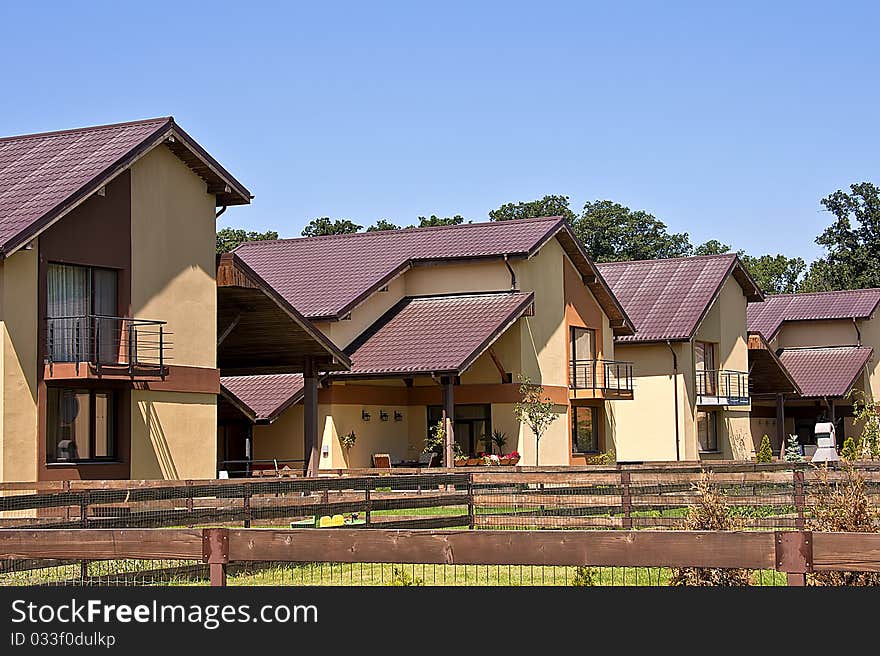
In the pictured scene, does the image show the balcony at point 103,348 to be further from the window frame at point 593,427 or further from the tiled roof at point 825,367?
the tiled roof at point 825,367

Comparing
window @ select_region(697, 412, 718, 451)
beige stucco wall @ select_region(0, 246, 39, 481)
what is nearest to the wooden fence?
beige stucco wall @ select_region(0, 246, 39, 481)

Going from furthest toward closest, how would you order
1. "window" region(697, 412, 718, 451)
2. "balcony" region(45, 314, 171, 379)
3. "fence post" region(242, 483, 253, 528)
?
"window" region(697, 412, 718, 451) < "balcony" region(45, 314, 171, 379) < "fence post" region(242, 483, 253, 528)

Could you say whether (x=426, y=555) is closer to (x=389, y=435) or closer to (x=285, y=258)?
(x=389, y=435)

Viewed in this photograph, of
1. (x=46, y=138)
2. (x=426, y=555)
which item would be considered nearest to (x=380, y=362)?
(x=46, y=138)

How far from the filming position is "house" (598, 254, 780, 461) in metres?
43.3

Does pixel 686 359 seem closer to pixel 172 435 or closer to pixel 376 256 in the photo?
pixel 376 256

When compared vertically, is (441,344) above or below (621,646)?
above

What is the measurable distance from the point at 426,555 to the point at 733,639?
177cm

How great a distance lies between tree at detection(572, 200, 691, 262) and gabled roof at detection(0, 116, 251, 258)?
72719 millimetres

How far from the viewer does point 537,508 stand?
20203 mm

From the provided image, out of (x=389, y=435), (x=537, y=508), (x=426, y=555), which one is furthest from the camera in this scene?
(x=389, y=435)

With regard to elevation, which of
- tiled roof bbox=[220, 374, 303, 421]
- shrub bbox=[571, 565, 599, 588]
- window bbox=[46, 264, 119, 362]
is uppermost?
window bbox=[46, 264, 119, 362]

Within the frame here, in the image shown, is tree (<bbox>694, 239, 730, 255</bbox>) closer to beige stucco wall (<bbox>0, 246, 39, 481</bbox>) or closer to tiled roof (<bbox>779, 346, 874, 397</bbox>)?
tiled roof (<bbox>779, 346, 874, 397</bbox>)

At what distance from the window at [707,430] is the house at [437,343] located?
5.70 m
